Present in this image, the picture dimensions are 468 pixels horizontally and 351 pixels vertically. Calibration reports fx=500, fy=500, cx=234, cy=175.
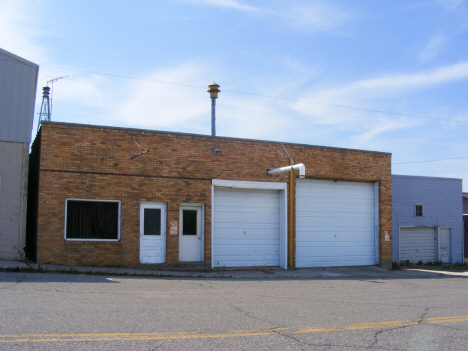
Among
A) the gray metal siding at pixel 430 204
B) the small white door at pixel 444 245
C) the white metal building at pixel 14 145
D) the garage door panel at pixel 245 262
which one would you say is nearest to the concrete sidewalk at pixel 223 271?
the garage door panel at pixel 245 262

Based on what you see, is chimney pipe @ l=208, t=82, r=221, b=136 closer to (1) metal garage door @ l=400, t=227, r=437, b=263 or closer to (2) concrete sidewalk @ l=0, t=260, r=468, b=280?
(2) concrete sidewalk @ l=0, t=260, r=468, b=280

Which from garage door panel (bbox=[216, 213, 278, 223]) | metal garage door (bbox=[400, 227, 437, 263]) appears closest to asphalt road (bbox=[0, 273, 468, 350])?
garage door panel (bbox=[216, 213, 278, 223])

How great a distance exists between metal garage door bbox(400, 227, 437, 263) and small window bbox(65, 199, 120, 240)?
14.6m

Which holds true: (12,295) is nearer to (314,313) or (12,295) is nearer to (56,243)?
(314,313)

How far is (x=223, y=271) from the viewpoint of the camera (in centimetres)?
1702

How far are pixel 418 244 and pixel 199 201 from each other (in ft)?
42.6

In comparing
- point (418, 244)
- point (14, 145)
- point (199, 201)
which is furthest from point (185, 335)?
point (418, 244)

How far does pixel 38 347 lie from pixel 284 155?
14.2 m

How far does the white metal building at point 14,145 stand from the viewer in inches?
597

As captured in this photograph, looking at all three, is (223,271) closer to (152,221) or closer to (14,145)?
(152,221)

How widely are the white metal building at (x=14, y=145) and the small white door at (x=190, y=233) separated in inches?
199

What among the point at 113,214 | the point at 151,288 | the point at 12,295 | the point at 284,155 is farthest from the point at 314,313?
the point at 284,155

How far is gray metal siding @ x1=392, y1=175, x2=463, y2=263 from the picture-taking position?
24.1m

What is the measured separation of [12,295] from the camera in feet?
30.0
